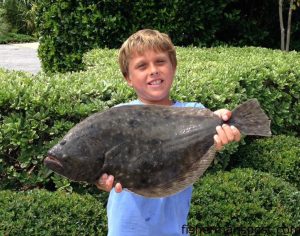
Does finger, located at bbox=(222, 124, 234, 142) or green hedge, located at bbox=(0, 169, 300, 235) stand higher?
finger, located at bbox=(222, 124, 234, 142)

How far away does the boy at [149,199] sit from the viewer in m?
2.57

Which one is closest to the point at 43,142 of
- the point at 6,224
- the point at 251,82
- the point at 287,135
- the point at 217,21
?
the point at 6,224

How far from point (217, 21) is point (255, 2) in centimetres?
109

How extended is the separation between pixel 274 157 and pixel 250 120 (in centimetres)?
282

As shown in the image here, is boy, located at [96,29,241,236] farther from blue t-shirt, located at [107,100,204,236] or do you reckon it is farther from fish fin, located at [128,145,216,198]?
fish fin, located at [128,145,216,198]

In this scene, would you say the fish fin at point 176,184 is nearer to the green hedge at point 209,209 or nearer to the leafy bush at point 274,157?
the green hedge at point 209,209

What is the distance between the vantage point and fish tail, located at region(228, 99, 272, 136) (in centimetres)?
236

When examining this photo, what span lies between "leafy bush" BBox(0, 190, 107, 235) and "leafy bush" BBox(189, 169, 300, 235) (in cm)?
67

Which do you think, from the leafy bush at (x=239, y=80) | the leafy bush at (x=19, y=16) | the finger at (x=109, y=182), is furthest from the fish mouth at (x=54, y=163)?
the leafy bush at (x=19, y=16)

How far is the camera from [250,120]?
238cm

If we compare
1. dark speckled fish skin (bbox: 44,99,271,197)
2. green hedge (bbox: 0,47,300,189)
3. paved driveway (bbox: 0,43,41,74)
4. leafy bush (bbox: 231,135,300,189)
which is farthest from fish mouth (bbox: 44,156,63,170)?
paved driveway (bbox: 0,43,41,74)

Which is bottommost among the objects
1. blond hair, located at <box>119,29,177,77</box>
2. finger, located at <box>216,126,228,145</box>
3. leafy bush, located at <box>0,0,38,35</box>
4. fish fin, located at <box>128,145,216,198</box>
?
leafy bush, located at <box>0,0,38,35</box>

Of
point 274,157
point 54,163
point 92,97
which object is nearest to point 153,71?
point 54,163

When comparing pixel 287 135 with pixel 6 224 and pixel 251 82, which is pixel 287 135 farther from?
pixel 6 224
